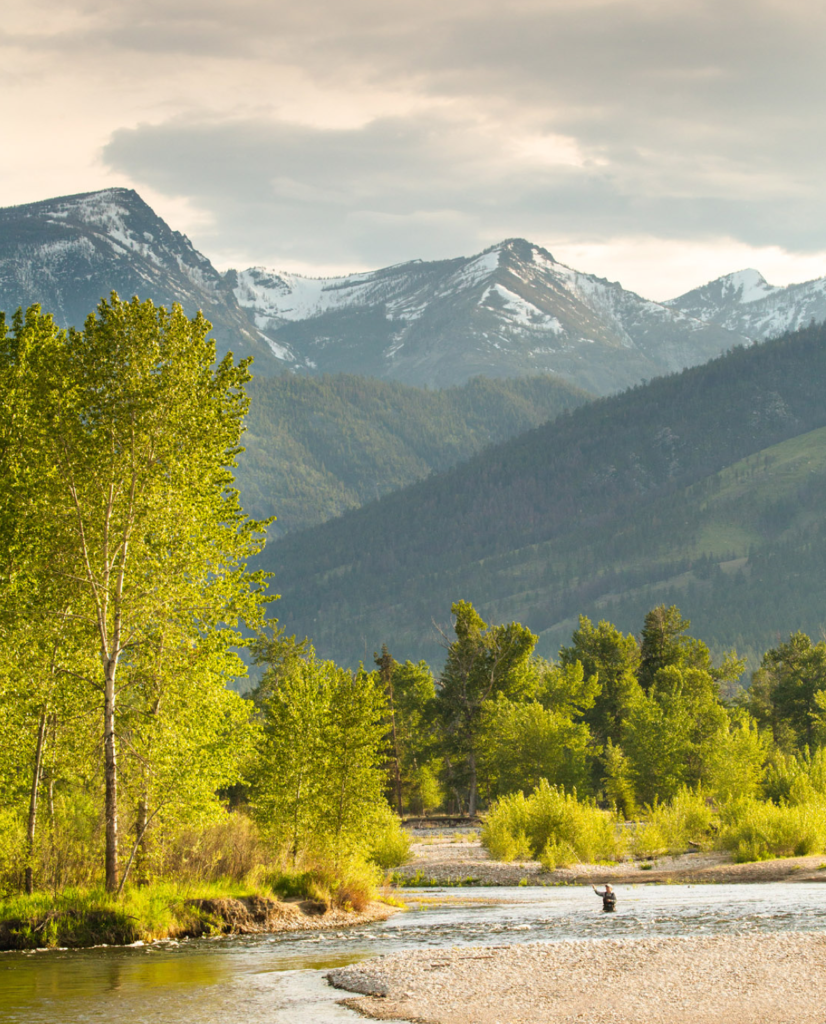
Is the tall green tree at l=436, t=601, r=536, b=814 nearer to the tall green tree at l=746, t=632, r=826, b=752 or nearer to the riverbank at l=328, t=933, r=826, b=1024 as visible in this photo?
the tall green tree at l=746, t=632, r=826, b=752

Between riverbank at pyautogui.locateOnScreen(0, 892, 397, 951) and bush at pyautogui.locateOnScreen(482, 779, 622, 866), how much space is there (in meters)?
27.7

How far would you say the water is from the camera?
2641 cm

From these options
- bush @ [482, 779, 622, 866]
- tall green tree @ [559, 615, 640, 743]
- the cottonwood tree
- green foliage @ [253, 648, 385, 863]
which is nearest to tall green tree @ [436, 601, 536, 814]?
tall green tree @ [559, 615, 640, 743]

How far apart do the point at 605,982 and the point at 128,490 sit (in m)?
22.0

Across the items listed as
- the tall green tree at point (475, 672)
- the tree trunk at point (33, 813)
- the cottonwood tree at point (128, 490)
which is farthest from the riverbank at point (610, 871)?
the tall green tree at point (475, 672)

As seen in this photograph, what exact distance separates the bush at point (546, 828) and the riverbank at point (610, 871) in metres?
1.16

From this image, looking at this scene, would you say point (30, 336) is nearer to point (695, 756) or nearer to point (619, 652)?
point (695, 756)

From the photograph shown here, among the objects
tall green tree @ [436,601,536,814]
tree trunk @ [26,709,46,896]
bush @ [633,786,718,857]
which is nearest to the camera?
tree trunk @ [26,709,46,896]

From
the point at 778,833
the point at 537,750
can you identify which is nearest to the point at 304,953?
the point at 778,833

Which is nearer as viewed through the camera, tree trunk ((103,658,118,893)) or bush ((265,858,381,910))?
tree trunk ((103,658,118,893))

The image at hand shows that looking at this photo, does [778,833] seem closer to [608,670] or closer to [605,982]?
[605,982]

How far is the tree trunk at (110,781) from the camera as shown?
34.6m

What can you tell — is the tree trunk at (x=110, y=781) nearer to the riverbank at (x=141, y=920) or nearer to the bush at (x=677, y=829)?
the riverbank at (x=141, y=920)

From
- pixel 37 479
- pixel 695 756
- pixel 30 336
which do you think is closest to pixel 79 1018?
pixel 37 479
